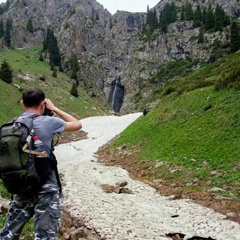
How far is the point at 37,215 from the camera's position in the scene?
5.74 m

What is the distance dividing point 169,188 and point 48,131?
13439 mm

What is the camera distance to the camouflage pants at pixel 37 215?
5.67 metres

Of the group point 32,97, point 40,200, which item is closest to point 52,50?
point 32,97

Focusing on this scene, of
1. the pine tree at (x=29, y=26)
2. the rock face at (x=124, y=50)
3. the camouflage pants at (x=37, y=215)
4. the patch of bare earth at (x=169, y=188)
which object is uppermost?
the pine tree at (x=29, y=26)

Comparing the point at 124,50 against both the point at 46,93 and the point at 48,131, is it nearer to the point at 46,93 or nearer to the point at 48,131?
the point at 46,93

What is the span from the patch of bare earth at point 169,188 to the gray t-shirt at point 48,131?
376 inches

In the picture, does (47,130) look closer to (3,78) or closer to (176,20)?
(3,78)

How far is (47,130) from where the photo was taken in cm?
580

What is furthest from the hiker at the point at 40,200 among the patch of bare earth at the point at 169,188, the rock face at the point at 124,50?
the rock face at the point at 124,50

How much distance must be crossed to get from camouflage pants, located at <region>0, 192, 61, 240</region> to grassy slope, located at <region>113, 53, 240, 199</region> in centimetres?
1194

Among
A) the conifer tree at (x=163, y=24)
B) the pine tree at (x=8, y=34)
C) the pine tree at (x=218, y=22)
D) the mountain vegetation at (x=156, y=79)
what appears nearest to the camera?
the mountain vegetation at (x=156, y=79)

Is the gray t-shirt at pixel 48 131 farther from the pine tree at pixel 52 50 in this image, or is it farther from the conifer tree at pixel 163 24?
the conifer tree at pixel 163 24

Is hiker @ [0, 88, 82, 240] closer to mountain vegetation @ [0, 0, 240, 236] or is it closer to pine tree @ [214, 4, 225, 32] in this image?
mountain vegetation @ [0, 0, 240, 236]

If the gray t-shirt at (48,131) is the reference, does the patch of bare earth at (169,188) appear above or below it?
below
